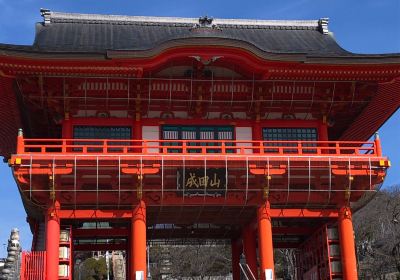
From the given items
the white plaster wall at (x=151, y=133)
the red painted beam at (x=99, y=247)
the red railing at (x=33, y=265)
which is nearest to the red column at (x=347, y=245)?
the white plaster wall at (x=151, y=133)

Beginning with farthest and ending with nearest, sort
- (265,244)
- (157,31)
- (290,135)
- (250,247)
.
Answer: (157,31) → (250,247) → (290,135) → (265,244)

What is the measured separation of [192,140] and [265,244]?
5321 millimetres

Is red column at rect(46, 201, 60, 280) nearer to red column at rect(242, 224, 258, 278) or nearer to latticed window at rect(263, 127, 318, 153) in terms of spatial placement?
red column at rect(242, 224, 258, 278)

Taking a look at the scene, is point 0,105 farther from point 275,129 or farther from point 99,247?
point 275,129

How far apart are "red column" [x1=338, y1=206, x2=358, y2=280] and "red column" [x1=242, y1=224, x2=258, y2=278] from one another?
14.4 feet

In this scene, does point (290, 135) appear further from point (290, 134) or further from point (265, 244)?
point (265, 244)

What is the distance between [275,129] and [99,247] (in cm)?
1040

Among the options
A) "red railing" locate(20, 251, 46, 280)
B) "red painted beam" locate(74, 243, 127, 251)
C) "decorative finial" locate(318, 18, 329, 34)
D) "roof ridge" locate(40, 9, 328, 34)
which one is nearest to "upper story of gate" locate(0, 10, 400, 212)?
"roof ridge" locate(40, 9, 328, 34)

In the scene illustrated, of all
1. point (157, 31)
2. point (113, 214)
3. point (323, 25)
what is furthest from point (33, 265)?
point (323, 25)

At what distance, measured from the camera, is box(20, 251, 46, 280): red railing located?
20.6m

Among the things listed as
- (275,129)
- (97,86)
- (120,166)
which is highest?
(97,86)

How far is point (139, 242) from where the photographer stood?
2127 cm

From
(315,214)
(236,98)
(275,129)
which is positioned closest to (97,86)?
(236,98)

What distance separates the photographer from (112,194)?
22125 millimetres
